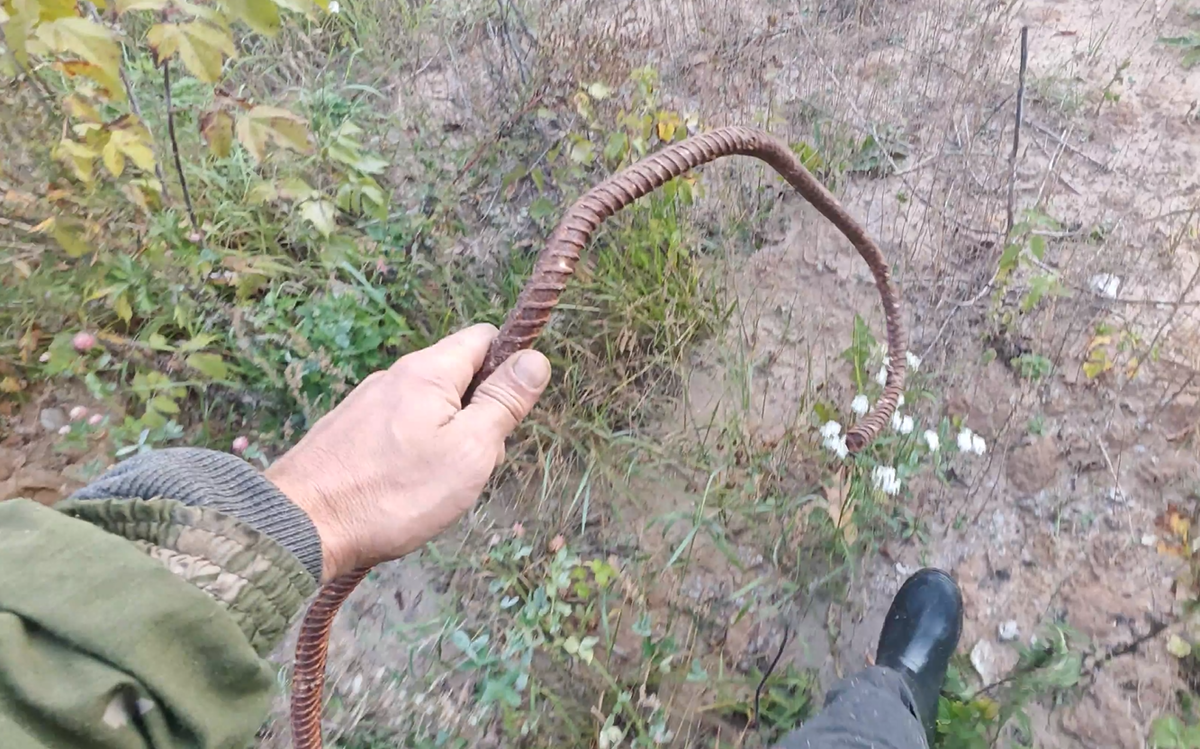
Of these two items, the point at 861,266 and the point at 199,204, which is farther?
the point at 861,266

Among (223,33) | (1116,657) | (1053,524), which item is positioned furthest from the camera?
(1053,524)

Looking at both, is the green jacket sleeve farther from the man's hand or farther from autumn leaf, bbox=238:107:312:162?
autumn leaf, bbox=238:107:312:162

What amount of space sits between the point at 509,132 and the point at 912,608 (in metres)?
1.56

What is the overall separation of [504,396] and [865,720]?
847 mm

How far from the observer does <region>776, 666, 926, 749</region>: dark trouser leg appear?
1.18 m

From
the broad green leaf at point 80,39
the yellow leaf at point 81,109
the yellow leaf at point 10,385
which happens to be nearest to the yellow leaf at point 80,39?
the broad green leaf at point 80,39

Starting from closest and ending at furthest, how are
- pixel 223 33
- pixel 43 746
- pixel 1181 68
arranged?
1. pixel 43 746
2. pixel 223 33
3. pixel 1181 68

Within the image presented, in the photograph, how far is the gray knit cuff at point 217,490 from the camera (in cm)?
75

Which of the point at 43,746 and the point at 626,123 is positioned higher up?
the point at 43,746

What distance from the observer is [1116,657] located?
1.37 metres

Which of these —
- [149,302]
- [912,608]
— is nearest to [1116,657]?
[912,608]

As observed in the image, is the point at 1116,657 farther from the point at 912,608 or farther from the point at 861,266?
the point at 861,266

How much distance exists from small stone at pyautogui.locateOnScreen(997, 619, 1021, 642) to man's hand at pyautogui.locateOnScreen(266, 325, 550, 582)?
1158 millimetres

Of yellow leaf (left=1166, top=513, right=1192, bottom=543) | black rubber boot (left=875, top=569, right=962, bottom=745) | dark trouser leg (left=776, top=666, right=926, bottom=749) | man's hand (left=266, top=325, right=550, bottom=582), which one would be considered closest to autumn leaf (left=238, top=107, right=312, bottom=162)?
man's hand (left=266, top=325, right=550, bottom=582)
